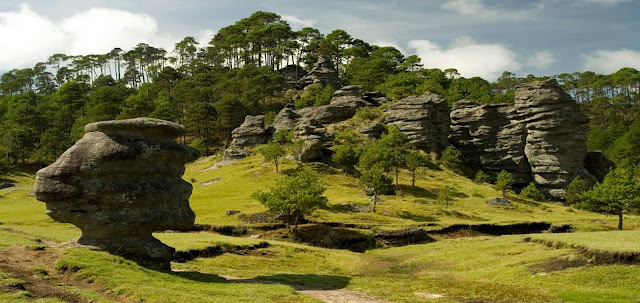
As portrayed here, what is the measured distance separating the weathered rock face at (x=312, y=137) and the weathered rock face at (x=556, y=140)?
4208cm

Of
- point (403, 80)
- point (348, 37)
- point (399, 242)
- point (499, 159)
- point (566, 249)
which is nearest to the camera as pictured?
point (566, 249)

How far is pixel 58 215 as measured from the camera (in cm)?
2514

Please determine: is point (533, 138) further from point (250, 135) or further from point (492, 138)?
point (250, 135)

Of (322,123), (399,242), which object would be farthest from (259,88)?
(399,242)

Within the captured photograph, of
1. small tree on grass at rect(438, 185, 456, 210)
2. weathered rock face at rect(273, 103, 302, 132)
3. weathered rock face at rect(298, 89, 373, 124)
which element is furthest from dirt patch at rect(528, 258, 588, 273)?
weathered rock face at rect(298, 89, 373, 124)

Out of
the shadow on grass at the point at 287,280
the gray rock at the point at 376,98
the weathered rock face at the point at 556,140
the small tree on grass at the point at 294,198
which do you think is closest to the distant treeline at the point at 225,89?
the gray rock at the point at 376,98

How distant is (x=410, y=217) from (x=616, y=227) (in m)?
24.2

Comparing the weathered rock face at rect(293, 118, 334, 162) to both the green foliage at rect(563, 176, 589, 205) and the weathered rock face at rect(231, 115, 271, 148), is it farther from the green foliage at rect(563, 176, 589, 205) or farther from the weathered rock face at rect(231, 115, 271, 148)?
the green foliage at rect(563, 176, 589, 205)

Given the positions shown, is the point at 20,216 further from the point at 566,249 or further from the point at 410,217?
the point at 566,249

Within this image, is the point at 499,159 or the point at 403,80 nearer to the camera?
the point at 499,159

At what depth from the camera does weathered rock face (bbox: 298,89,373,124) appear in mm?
111562

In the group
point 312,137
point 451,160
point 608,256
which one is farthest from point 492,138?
point 608,256

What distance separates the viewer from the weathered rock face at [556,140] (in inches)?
3642

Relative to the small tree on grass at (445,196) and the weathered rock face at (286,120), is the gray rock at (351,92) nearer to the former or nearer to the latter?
the weathered rock face at (286,120)
